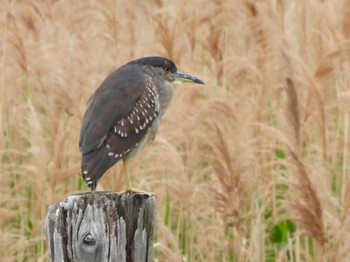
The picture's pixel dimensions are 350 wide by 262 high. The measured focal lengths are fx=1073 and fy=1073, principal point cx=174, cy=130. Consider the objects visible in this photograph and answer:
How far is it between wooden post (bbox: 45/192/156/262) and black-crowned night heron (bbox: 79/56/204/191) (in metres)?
0.73

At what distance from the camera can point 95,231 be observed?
12.5ft

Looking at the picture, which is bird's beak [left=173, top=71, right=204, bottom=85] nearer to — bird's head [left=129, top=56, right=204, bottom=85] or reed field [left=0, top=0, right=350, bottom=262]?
bird's head [left=129, top=56, right=204, bottom=85]

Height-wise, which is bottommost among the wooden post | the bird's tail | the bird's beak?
the wooden post

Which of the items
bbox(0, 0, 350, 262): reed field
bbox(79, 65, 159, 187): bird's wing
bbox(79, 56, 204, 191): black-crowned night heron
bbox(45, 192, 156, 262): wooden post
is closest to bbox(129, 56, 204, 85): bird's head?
bbox(79, 56, 204, 191): black-crowned night heron

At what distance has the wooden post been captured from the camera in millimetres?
3779

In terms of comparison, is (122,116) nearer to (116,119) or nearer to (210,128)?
(116,119)

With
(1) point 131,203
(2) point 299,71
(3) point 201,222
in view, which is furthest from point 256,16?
(1) point 131,203

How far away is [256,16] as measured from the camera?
7984 millimetres

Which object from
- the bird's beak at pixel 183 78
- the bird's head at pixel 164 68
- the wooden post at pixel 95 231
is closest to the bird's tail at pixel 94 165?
the wooden post at pixel 95 231

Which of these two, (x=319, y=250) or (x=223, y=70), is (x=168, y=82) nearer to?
(x=319, y=250)

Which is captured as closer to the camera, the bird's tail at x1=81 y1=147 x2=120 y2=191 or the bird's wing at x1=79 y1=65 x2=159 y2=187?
the bird's tail at x1=81 y1=147 x2=120 y2=191

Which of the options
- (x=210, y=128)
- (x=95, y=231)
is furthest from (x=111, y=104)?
(x=210, y=128)

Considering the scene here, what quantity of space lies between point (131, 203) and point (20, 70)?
4.05 metres

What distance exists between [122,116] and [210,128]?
1582mm
